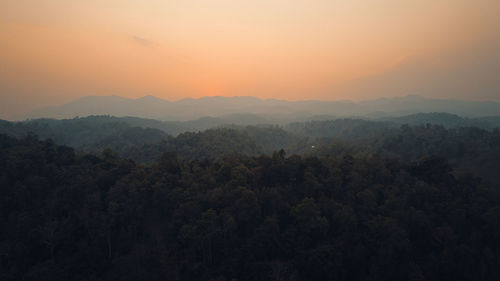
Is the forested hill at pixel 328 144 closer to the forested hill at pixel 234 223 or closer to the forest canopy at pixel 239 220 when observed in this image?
the forest canopy at pixel 239 220

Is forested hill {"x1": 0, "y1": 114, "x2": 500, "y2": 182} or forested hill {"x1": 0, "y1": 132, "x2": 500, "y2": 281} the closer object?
forested hill {"x1": 0, "y1": 132, "x2": 500, "y2": 281}

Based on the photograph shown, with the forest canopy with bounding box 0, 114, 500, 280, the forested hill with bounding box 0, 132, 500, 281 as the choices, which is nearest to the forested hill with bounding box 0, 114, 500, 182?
the forest canopy with bounding box 0, 114, 500, 280

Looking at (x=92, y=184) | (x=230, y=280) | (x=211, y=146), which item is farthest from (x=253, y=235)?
(x=211, y=146)

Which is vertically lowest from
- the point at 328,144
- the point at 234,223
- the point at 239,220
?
the point at 239,220

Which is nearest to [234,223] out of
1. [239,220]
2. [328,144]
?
[239,220]

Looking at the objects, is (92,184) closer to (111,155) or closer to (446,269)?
(111,155)

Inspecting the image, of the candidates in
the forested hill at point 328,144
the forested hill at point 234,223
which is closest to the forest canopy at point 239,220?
the forested hill at point 234,223

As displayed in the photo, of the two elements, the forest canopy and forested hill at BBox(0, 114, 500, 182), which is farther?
forested hill at BBox(0, 114, 500, 182)

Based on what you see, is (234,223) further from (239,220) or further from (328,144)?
(328,144)

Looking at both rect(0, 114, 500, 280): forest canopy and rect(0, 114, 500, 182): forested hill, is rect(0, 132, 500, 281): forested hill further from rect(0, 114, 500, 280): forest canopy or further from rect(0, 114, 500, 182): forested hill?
rect(0, 114, 500, 182): forested hill

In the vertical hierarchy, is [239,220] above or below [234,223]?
below
